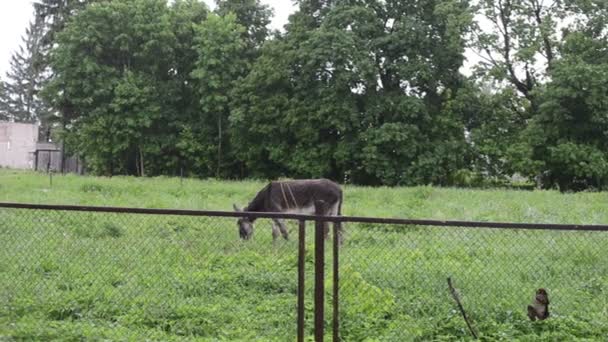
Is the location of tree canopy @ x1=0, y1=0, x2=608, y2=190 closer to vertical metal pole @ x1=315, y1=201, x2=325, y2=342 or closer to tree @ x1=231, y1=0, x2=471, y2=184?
tree @ x1=231, y1=0, x2=471, y2=184

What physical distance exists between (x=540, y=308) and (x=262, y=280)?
3406 mm

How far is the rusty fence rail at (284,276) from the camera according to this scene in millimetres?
5734

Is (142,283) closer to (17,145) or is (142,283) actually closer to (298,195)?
(298,195)

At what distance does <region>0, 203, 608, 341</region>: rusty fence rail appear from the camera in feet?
18.8

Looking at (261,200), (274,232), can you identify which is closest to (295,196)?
(261,200)

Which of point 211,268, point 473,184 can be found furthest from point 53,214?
point 473,184

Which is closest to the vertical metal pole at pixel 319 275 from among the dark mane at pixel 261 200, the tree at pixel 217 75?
the dark mane at pixel 261 200

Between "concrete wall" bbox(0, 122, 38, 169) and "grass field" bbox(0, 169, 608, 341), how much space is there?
52.7 m

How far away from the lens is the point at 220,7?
1588 inches

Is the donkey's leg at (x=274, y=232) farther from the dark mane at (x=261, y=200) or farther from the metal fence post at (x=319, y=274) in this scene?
the metal fence post at (x=319, y=274)

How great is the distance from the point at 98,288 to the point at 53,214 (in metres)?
7.32

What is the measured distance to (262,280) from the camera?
761 centimetres

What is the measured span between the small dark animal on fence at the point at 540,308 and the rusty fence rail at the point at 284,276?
213mm

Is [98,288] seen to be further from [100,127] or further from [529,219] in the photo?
[100,127]
